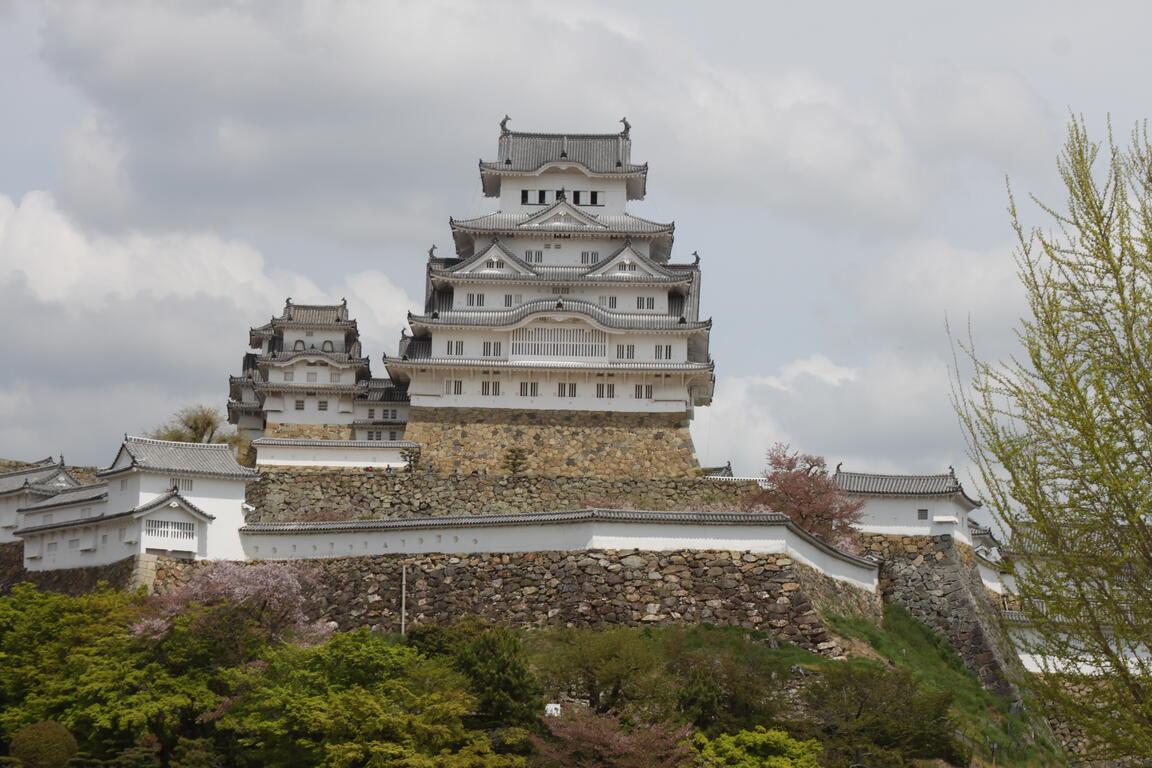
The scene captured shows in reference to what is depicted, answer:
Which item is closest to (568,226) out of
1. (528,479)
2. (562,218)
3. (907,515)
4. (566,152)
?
(562,218)

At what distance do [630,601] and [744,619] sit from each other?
2892mm

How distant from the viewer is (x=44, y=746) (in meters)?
28.0

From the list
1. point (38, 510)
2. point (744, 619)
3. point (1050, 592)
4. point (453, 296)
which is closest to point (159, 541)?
point (38, 510)

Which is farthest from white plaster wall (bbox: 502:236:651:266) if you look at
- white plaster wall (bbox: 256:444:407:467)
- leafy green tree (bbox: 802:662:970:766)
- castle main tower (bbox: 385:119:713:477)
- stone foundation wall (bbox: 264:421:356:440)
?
leafy green tree (bbox: 802:662:970:766)

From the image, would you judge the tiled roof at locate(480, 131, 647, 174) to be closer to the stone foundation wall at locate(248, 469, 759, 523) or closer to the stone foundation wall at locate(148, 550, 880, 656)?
the stone foundation wall at locate(248, 469, 759, 523)

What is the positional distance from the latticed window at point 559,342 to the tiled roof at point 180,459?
48.1 ft

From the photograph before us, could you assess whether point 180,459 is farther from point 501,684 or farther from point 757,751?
point 757,751

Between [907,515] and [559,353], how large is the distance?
48.4ft

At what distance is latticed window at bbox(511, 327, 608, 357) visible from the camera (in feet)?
167

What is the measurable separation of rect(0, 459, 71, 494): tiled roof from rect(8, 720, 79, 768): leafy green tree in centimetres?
1757

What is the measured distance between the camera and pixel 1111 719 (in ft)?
37.9

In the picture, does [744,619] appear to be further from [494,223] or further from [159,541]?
[494,223]

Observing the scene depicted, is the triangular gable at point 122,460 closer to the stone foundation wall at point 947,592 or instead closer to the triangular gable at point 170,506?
the triangular gable at point 170,506

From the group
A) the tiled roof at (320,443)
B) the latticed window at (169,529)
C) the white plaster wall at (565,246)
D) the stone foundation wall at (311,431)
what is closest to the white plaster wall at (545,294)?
the white plaster wall at (565,246)
